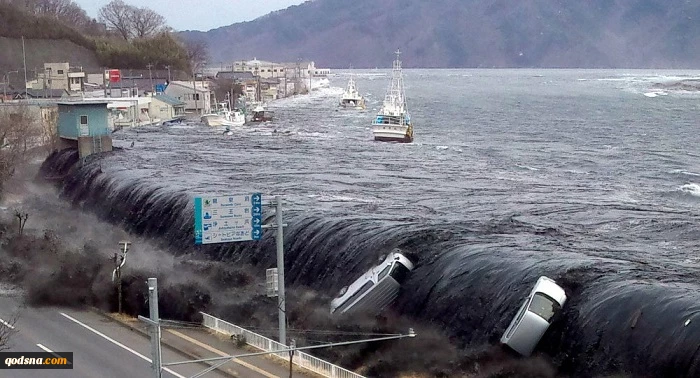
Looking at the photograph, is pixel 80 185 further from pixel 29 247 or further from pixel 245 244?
pixel 245 244

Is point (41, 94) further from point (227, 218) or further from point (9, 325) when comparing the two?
point (227, 218)

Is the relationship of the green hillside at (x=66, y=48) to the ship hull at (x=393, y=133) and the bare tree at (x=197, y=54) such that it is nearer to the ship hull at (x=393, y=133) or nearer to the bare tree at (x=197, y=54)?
the bare tree at (x=197, y=54)

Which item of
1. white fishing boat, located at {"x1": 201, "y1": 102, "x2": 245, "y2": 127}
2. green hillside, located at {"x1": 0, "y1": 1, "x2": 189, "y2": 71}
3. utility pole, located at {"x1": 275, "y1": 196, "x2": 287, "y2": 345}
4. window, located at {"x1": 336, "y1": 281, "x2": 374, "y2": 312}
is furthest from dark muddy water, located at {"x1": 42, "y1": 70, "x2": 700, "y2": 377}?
green hillside, located at {"x1": 0, "y1": 1, "x2": 189, "y2": 71}

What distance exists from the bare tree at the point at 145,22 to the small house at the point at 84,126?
9071 cm

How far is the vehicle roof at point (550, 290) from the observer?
657 inches

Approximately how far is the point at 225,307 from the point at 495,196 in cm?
1408

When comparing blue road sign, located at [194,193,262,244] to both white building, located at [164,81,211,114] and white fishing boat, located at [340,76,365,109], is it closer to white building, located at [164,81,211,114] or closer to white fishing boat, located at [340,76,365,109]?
white building, located at [164,81,211,114]

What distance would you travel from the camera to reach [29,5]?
366 feet

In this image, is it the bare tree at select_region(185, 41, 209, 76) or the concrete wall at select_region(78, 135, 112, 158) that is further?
the bare tree at select_region(185, 41, 209, 76)

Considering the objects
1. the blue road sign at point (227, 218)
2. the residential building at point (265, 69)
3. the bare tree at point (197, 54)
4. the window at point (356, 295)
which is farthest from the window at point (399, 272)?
the residential building at point (265, 69)

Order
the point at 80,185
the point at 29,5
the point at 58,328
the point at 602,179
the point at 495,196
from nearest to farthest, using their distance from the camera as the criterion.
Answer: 1. the point at 58,328
2. the point at 495,196
3. the point at 80,185
4. the point at 602,179
5. the point at 29,5

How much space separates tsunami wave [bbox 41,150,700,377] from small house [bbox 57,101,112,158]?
36.9ft

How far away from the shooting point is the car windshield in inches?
642

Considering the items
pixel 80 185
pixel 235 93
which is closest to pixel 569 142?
pixel 80 185
